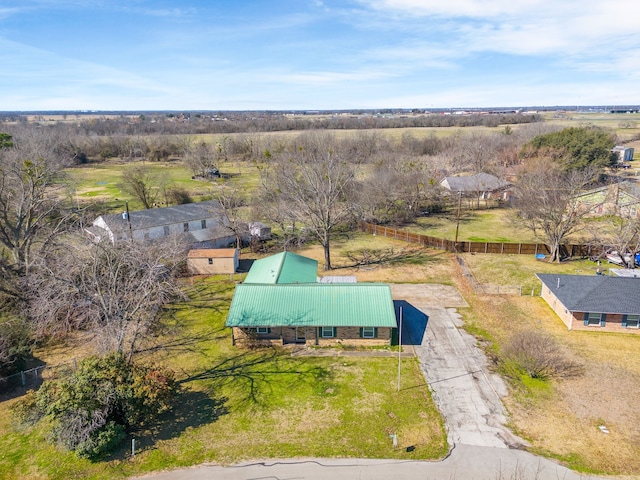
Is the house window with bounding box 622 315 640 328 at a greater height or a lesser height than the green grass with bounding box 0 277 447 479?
greater

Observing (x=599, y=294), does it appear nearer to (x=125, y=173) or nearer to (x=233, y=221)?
(x=233, y=221)

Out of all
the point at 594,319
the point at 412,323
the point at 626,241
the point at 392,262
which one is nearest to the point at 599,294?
the point at 594,319

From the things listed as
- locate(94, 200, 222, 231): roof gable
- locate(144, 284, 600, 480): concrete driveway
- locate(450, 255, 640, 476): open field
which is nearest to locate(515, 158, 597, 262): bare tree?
locate(450, 255, 640, 476): open field

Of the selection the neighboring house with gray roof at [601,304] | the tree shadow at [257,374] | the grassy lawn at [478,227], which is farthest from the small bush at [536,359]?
the grassy lawn at [478,227]

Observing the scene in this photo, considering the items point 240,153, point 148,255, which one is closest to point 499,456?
point 148,255

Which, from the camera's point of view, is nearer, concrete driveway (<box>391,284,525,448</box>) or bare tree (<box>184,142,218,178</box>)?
concrete driveway (<box>391,284,525,448</box>)

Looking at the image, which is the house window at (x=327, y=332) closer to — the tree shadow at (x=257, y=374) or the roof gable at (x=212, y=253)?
the tree shadow at (x=257, y=374)

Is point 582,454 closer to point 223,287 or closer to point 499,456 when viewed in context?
point 499,456

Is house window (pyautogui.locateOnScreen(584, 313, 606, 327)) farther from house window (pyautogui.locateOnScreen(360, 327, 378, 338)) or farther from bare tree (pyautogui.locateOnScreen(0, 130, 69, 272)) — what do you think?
bare tree (pyautogui.locateOnScreen(0, 130, 69, 272))
